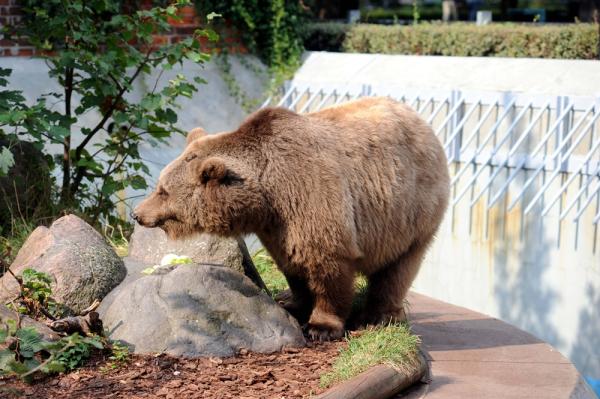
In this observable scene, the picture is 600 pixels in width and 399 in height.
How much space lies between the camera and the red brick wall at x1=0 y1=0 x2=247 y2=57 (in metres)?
10.8

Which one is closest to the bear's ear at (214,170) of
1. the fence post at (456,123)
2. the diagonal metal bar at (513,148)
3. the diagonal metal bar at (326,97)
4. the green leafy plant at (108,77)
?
the green leafy plant at (108,77)

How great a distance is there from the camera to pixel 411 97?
35.7ft

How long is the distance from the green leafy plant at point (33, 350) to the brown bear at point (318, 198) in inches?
33.1

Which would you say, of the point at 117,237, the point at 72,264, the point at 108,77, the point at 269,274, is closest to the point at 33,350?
the point at 72,264

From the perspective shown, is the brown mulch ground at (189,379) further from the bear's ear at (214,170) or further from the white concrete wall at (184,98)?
the white concrete wall at (184,98)

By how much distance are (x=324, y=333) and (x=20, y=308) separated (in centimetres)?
175

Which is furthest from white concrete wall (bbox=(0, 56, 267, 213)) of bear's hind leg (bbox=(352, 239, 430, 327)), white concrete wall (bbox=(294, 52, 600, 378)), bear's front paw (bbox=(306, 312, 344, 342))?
bear's front paw (bbox=(306, 312, 344, 342))

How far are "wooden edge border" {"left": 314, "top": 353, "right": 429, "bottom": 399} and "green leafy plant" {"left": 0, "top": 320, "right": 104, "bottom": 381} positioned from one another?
1236 millimetres

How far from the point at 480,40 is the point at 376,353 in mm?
9240

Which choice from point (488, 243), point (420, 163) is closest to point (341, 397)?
point (420, 163)

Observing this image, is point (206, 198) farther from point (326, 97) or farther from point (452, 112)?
point (326, 97)

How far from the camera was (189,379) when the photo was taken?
4574 mm

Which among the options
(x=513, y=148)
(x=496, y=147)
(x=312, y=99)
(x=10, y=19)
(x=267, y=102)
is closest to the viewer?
(x=513, y=148)

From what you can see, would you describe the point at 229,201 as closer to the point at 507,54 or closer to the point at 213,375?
the point at 213,375
